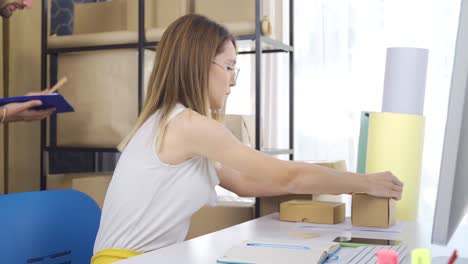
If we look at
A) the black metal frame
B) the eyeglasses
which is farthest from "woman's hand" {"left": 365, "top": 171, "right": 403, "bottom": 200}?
the black metal frame

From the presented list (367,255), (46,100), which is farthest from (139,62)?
(367,255)

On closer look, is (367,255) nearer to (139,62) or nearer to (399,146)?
(399,146)

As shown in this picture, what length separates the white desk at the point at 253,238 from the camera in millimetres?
1114

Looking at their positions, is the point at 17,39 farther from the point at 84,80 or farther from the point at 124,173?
the point at 124,173

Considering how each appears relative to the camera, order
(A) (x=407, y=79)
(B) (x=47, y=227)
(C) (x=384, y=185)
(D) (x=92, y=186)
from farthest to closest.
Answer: (D) (x=92, y=186) → (A) (x=407, y=79) → (C) (x=384, y=185) → (B) (x=47, y=227)

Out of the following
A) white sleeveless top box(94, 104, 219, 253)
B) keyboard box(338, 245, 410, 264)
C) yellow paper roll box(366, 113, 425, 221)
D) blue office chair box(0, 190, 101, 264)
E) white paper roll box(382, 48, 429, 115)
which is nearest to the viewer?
keyboard box(338, 245, 410, 264)

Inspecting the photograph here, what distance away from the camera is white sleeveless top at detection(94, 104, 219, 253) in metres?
1.37

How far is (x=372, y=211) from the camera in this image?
155 centimetres

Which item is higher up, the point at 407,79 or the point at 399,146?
the point at 407,79

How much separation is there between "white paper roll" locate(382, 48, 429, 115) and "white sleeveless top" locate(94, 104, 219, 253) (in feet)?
2.39

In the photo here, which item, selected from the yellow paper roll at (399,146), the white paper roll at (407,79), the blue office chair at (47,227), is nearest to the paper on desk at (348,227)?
the yellow paper roll at (399,146)

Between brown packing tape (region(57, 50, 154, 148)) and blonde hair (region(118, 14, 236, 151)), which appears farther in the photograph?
brown packing tape (region(57, 50, 154, 148))

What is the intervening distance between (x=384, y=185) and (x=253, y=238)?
413mm

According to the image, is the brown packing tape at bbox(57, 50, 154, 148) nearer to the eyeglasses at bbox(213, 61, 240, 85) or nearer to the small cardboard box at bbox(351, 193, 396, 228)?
the eyeglasses at bbox(213, 61, 240, 85)
